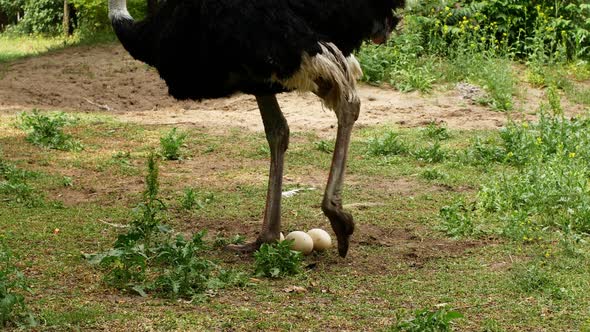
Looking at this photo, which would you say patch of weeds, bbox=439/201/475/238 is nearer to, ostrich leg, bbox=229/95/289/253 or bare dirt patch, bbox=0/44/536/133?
ostrich leg, bbox=229/95/289/253

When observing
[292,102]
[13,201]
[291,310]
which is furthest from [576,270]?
[292,102]

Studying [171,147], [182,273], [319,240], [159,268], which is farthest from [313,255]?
[171,147]

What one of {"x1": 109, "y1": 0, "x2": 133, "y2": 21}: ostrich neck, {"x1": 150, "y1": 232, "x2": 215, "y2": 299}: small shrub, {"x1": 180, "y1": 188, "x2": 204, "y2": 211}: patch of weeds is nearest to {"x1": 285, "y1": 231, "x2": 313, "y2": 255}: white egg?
{"x1": 150, "y1": 232, "x2": 215, "y2": 299}: small shrub

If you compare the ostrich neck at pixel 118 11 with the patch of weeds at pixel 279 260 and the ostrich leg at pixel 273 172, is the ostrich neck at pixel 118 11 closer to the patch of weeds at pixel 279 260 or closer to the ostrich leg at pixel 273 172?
the ostrich leg at pixel 273 172

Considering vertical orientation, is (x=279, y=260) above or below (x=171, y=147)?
above

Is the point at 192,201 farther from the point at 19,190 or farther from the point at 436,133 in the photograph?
the point at 436,133

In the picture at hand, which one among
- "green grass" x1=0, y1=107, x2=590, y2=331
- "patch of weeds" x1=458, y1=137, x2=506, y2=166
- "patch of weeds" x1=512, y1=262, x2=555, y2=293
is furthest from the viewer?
"patch of weeds" x1=458, y1=137, x2=506, y2=166

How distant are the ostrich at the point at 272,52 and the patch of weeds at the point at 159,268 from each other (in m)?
0.69

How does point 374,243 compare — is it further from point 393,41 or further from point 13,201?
point 393,41

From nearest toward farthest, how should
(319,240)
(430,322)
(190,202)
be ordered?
(430,322) < (319,240) < (190,202)

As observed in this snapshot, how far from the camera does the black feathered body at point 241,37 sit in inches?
196

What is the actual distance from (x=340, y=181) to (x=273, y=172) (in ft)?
1.76

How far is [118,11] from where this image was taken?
5.91 m

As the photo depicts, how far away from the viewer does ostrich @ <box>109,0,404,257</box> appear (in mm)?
4977
